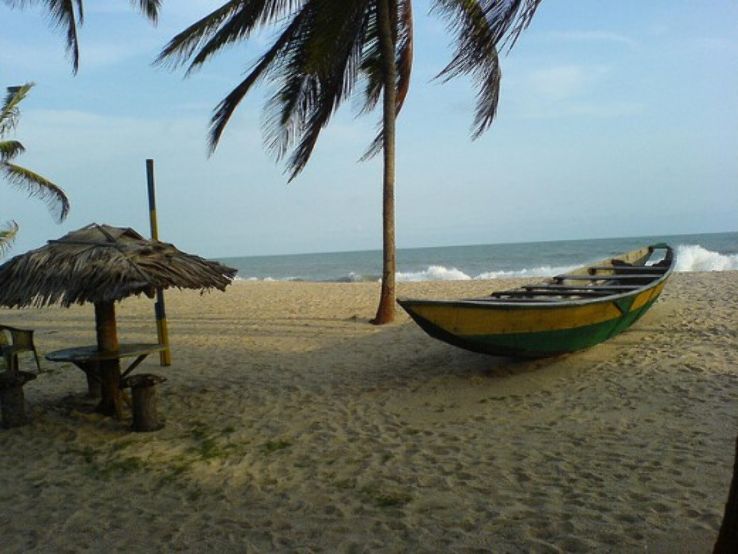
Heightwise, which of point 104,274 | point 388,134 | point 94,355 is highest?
point 388,134

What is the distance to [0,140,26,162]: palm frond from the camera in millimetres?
12883

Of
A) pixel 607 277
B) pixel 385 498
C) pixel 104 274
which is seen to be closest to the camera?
pixel 385 498

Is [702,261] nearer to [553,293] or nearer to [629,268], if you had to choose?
[629,268]

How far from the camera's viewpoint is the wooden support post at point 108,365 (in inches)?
202

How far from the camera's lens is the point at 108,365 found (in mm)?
5281

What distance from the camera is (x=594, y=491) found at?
3.30m

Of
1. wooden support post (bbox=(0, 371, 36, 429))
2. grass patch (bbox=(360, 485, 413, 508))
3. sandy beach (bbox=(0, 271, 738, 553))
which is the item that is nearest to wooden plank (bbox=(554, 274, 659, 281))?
sandy beach (bbox=(0, 271, 738, 553))

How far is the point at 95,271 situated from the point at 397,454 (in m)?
2.75

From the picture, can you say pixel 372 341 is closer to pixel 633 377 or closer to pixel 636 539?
pixel 633 377

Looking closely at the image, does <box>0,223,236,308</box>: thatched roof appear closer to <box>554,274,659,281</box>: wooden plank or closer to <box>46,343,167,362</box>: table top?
<box>46,343,167,362</box>: table top

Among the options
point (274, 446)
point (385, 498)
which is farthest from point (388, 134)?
point (385, 498)

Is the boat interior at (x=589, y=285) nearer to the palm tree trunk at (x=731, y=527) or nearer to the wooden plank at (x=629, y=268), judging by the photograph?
the wooden plank at (x=629, y=268)

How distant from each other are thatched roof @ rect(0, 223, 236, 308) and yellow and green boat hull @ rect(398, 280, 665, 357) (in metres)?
1.99

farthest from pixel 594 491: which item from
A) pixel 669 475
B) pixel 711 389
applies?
pixel 711 389
